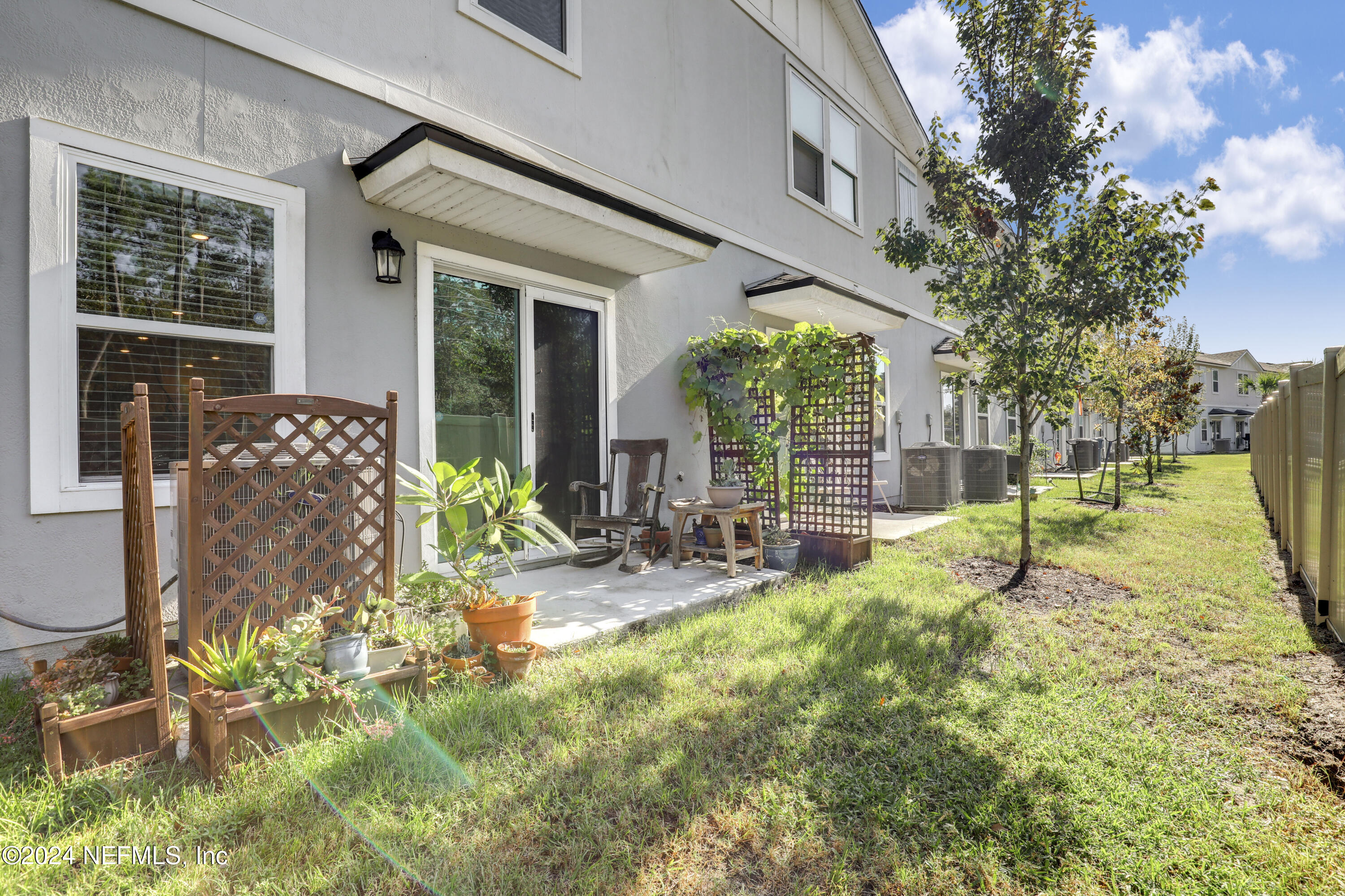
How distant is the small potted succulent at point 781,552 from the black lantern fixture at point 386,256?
3543 mm

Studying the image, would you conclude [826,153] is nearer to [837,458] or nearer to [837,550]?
[837,458]

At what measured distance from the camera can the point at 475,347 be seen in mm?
4645

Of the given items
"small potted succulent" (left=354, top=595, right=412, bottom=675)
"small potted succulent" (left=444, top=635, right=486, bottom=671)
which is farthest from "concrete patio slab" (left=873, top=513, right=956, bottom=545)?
"small potted succulent" (left=354, top=595, right=412, bottom=675)

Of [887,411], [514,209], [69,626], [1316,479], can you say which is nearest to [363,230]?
[514,209]

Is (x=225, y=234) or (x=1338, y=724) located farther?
(x=225, y=234)

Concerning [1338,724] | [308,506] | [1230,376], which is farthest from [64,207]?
[1230,376]

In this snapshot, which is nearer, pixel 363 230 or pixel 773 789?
pixel 773 789

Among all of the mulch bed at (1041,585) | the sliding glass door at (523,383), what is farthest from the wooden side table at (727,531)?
the mulch bed at (1041,585)

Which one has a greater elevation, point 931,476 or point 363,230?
point 363,230

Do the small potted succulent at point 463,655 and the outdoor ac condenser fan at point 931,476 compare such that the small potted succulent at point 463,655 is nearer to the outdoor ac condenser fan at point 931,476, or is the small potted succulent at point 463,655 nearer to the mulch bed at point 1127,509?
the outdoor ac condenser fan at point 931,476

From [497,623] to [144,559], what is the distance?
4.69ft

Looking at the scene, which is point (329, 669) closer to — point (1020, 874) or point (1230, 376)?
point (1020, 874)

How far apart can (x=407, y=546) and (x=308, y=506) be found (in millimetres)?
1329

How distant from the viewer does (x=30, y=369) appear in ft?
9.12
